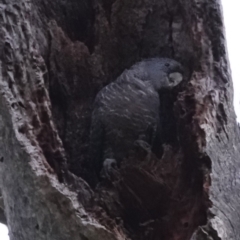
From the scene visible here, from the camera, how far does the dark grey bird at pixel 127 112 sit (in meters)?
1.94

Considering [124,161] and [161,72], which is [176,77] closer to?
[161,72]

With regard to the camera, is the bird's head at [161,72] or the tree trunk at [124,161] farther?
the bird's head at [161,72]

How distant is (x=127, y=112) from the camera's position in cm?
198

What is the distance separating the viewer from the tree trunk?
1396 millimetres

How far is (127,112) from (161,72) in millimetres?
192

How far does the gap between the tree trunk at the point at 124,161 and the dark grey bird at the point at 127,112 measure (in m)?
0.04

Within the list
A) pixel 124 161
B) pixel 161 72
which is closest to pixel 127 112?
pixel 161 72

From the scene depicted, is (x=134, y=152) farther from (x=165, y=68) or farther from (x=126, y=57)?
(x=126, y=57)

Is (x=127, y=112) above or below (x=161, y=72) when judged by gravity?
below

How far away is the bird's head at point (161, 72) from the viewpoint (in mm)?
1900

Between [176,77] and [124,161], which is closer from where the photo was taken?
[124,161]

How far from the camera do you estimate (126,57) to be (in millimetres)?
2215

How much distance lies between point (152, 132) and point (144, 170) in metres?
0.31

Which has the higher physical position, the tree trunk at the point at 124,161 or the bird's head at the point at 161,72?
the bird's head at the point at 161,72
